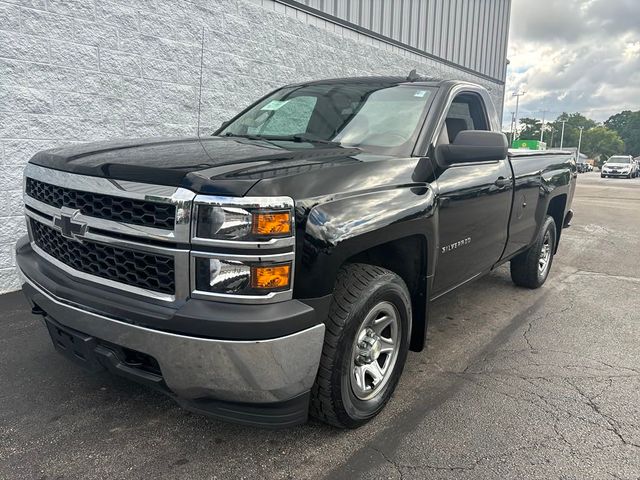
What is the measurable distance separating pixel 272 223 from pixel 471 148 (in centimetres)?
162

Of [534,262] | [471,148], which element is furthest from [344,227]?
[534,262]

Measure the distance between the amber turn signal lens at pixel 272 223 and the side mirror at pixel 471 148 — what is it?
145 cm

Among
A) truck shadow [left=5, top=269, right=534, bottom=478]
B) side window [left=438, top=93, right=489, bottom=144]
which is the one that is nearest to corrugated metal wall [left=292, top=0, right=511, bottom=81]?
side window [left=438, top=93, right=489, bottom=144]

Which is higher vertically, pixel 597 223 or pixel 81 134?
pixel 81 134

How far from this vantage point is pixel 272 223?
79.3 inches

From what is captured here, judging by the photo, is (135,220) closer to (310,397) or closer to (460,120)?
(310,397)

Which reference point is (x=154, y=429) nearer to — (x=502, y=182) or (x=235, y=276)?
(x=235, y=276)

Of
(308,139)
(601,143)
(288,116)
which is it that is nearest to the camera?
(308,139)

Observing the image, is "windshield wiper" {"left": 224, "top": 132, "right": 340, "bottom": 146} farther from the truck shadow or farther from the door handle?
the truck shadow

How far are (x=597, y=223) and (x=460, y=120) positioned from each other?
889 cm

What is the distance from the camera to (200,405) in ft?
7.17

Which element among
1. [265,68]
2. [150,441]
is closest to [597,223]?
[265,68]

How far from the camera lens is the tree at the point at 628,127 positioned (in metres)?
125

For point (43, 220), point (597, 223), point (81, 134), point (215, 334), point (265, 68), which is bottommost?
point (597, 223)
